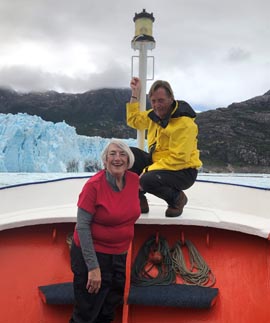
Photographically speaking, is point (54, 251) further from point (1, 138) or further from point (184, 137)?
point (1, 138)

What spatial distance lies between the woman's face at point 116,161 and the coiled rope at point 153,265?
1.98ft

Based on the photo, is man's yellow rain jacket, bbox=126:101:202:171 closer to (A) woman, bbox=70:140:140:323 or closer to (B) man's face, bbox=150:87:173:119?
(B) man's face, bbox=150:87:173:119

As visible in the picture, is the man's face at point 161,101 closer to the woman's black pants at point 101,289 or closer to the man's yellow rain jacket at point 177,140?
the man's yellow rain jacket at point 177,140

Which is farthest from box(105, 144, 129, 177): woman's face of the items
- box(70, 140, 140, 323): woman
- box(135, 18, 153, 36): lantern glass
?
box(135, 18, 153, 36): lantern glass

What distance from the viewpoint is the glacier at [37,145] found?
23422mm

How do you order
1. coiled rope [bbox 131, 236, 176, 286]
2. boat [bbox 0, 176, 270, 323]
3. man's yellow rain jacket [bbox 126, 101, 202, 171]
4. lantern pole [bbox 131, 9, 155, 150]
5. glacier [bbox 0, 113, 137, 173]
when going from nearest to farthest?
boat [bbox 0, 176, 270, 323] < coiled rope [bbox 131, 236, 176, 286] < man's yellow rain jacket [bbox 126, 101, 202, 171] < lantern pole [bbox 131, 9, 155, 150] < glacier [bbox 0, 113, 137, 173]

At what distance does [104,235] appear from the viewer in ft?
4.47

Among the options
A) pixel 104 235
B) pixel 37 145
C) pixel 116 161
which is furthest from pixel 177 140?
pixel 37 145

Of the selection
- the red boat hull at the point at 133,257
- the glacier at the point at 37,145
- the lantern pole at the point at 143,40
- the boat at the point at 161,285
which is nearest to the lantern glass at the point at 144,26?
the lantern pole at the point at 143,40

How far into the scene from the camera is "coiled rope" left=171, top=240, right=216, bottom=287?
1.76m

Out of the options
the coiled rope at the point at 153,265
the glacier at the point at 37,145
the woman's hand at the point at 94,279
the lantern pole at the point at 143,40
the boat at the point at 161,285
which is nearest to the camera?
the woman's hand at the point at 94,279

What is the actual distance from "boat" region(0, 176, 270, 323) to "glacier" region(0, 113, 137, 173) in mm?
20352

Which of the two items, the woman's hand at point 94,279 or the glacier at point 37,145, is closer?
the woman's hand at point 94,279

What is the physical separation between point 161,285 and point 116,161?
689mm
